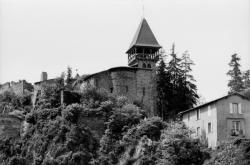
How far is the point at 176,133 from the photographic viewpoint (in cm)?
5416

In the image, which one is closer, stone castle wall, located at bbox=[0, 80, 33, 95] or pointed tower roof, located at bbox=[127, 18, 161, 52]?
stone castle wall, located at bbox=[0, 80, 33, 95]

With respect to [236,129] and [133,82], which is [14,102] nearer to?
[133,82]

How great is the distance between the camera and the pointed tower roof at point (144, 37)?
73875mm

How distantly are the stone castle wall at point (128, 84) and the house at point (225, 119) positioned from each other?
12.8 meters

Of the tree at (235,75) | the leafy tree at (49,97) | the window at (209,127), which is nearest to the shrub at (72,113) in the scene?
the leafy tree at (49,97)

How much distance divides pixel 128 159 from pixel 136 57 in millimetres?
21484

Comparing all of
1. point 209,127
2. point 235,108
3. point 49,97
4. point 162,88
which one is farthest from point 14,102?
point 235,108

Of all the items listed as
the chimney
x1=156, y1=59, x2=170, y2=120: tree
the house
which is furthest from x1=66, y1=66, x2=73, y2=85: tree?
the house

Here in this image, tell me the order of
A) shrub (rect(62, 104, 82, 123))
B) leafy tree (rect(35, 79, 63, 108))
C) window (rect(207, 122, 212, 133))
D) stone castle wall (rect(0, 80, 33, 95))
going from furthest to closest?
stone castle wall (rect(0, 80, 33, 95))
leafy tree (rect(35, 79, 63, 108))
shrub (rect(62, 104, 82, 123))
window (rect(207, 122, 212, 133))

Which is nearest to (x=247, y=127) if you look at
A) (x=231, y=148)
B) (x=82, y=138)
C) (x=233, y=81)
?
(x=231, y=148)

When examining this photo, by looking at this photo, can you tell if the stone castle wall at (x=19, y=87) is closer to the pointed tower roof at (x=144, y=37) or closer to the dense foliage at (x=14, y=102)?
the dense foliage at (x=14, y=102)

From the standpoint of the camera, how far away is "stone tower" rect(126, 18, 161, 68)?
73.1 m

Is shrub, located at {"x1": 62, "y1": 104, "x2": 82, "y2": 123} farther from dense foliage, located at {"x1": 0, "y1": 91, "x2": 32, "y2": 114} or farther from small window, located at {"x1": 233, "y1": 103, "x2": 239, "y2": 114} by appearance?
small window, located at {"x1": 233, "y1": 103, "x2": 239, "y2": 114}

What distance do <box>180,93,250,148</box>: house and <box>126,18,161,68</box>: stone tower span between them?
17.4 meters
